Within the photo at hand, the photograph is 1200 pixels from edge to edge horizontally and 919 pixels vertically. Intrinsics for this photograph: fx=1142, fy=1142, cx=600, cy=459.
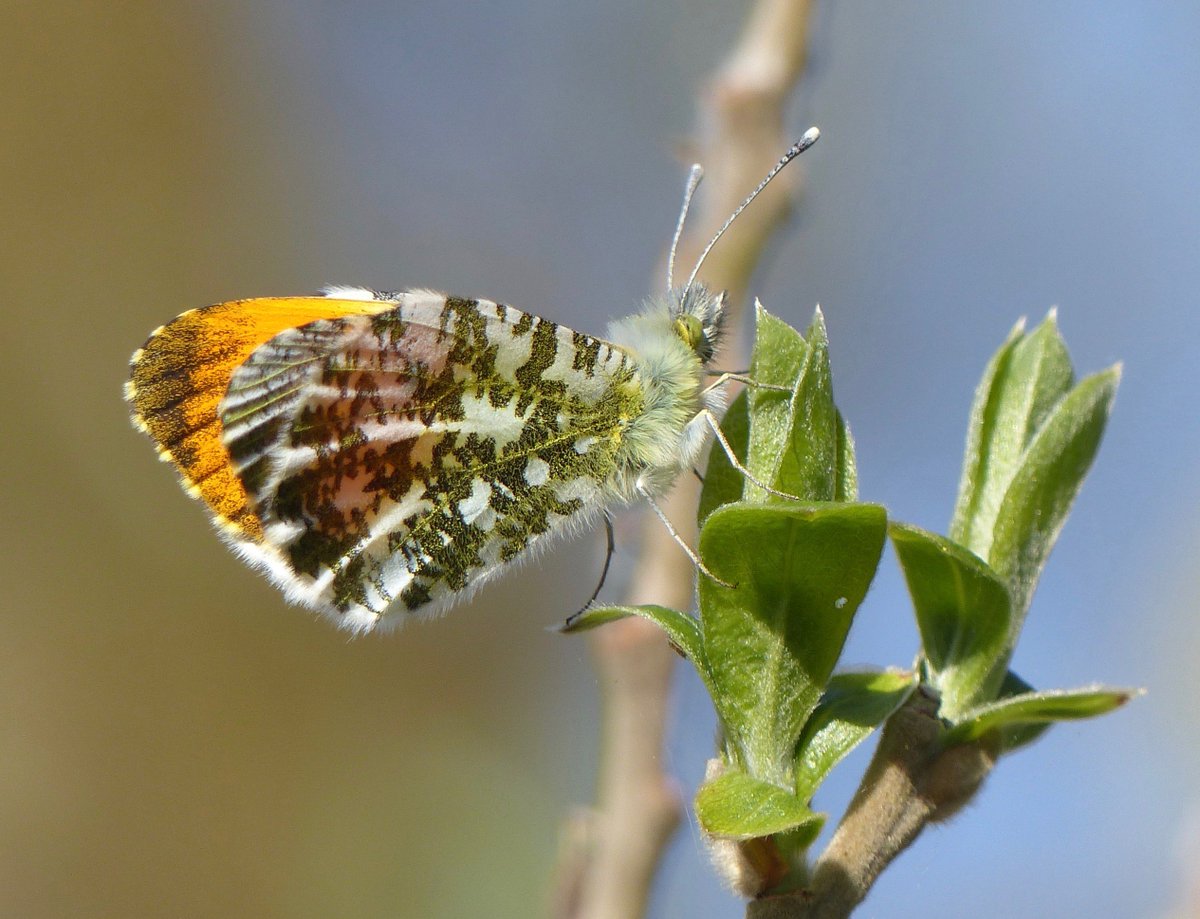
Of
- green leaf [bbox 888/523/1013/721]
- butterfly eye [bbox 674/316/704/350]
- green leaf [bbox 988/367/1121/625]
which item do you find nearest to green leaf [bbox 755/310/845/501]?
green leaf [bbox 888/523/1013/721]

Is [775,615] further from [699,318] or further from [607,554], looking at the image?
[607,554]

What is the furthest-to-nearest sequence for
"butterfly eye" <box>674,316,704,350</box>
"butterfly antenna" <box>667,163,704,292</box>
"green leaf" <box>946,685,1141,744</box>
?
"butterfly antenna" <box>667,163,704,292</box> < "butterfly eye" <box>674,316,704,350</box> < "green leaf" <box>946,685,1141,744</box>

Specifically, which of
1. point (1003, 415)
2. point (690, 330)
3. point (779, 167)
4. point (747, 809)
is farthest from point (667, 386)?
point (747, 809)

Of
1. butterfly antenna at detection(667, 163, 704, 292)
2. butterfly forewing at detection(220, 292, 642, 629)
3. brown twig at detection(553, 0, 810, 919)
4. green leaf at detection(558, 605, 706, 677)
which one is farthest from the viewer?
butterfly antenna at detection(667, 163, 704, 292)

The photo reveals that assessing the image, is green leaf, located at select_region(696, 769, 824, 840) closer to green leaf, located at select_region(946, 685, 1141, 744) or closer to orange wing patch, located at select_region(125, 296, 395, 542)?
green leaf, located at select_region(946, 685, 1141, 744)

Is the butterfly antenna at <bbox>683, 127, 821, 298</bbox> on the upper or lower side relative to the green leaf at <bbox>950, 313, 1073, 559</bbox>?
upper

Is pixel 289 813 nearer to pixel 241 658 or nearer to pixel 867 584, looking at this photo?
pixel 241 658
